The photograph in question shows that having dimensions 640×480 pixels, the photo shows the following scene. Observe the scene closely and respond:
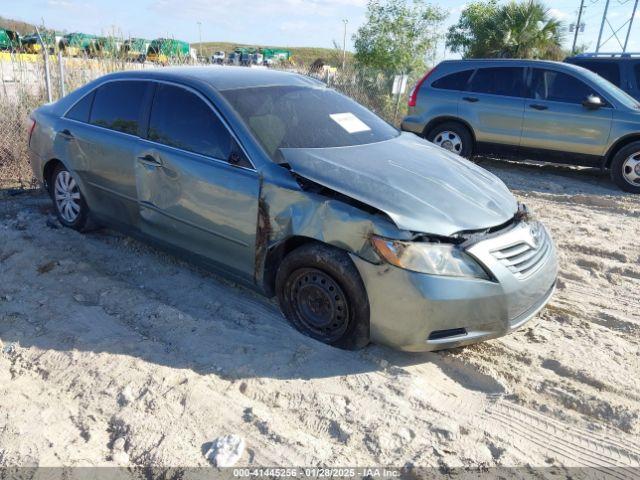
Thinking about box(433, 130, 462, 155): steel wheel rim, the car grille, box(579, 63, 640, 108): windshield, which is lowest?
the car grille

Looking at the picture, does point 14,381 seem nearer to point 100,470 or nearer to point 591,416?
point 100,470

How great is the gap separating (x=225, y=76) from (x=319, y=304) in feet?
6.64

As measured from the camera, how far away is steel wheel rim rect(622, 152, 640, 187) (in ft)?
25.5

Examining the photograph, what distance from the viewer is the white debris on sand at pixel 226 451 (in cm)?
249

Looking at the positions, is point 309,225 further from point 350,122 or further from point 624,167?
point 624,167

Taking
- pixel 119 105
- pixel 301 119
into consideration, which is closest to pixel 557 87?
pixel 301 119

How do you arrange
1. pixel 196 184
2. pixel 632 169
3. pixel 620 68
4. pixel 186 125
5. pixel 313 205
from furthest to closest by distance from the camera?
1. pixel 620 68
2. pixel 632 169
3. pixel 186 125
4. pixel 196 184
5. pixel 313 205

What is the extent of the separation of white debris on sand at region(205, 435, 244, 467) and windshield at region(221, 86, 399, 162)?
1762 mm

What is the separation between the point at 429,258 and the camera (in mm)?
2941

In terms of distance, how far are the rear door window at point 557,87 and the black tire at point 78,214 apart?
22.5 ft

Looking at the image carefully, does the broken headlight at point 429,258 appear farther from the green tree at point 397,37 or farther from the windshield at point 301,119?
the green tree at point 397,37

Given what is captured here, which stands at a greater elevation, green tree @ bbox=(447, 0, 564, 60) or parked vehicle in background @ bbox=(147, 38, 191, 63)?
green tree @ bbox=(447, 0, 564, 60)

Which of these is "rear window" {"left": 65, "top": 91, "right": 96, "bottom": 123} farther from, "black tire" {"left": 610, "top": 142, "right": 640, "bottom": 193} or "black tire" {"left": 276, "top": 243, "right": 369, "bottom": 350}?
"black tire" {"left": 610, "top": 142, "right": 640, "bottom": 193}

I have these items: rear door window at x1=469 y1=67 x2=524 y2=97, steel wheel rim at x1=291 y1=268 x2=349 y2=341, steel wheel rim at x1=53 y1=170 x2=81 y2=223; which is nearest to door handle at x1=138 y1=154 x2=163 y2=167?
steel wheel rim at x1=53 y1=170 x2=81 y2=223
